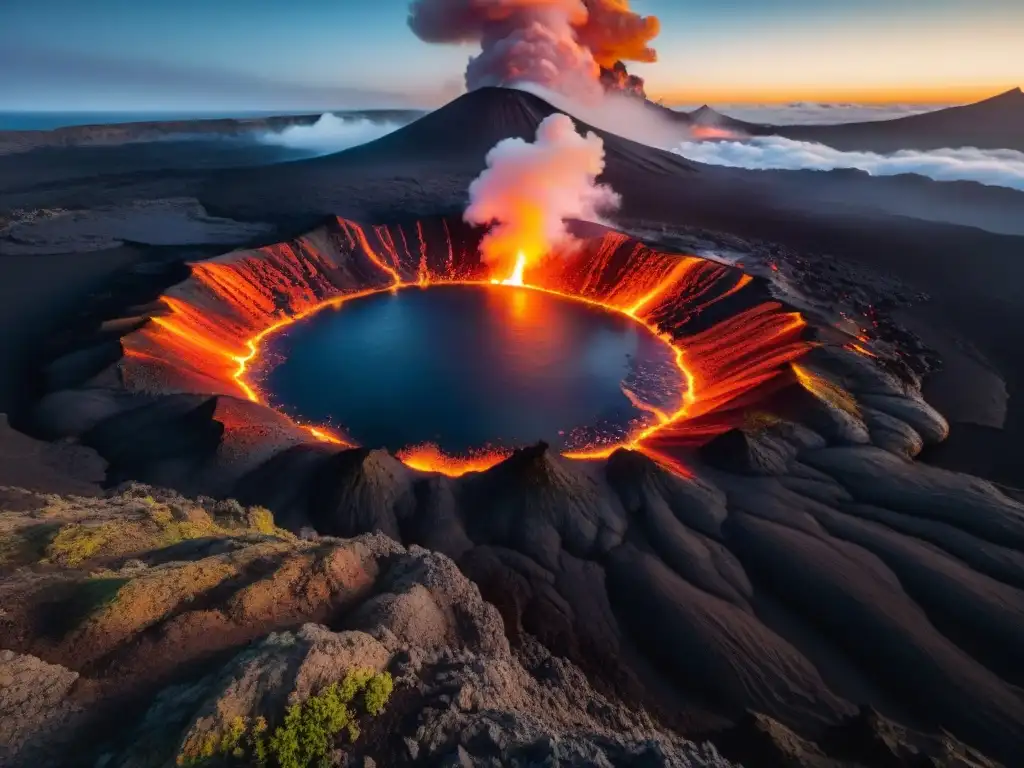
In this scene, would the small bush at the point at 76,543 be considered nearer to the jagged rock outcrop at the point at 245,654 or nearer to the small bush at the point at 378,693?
the jagged rock outcrop at the point at 245,654

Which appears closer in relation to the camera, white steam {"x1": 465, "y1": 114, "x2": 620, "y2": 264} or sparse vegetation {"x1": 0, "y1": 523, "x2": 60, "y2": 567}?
sparse vegetation {"x1": 0, "y1": 523, "x2": 60, "y2": 567}

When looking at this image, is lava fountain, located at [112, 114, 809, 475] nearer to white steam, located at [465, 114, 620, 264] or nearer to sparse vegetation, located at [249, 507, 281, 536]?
white steam, located at [465, 114, 620, 264]

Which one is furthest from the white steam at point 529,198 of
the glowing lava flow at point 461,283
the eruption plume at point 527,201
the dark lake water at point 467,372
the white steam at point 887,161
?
the white steam at point 887,161

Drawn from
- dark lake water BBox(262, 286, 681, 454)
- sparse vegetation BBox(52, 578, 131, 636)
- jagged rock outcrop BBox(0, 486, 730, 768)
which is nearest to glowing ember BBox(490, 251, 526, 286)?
dark lake water BBox(262, 286, 681, 454)

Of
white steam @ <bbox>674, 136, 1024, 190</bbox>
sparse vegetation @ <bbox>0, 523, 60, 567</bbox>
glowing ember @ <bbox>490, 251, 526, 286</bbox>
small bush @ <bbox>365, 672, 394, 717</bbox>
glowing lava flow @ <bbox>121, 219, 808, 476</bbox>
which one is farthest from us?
white steam @ <bbox>674, 136, 1024, 190</bbox>

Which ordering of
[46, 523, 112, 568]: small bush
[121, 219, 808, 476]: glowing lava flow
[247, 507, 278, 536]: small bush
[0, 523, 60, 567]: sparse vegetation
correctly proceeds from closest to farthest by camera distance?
1. [0, 523, 60, 567]: sparse vegetation
2. [46, 523, 112, 568]: small bush
3. [247, 507, 278, 536]: small bush
4. [121, 219, 808, 476]: glowing lava flow

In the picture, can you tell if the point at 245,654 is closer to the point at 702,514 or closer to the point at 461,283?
the point at 702,514

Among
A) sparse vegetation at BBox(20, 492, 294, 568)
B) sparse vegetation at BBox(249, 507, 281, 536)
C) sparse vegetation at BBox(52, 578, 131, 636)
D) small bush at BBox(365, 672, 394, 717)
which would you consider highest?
sparse vegetation at BBox(52, 578, 131, 636)
